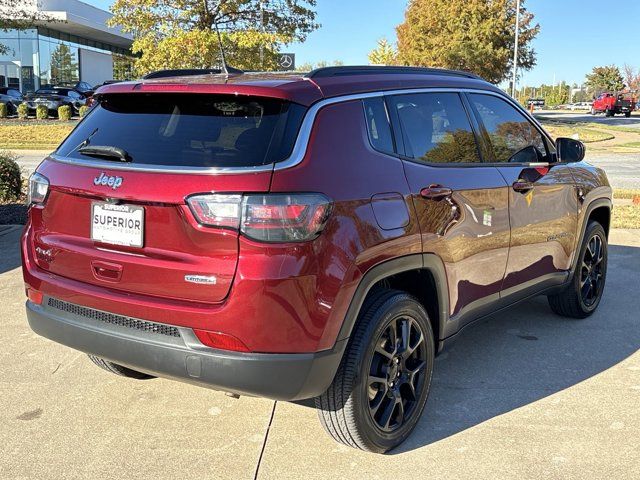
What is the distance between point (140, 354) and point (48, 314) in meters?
0.64

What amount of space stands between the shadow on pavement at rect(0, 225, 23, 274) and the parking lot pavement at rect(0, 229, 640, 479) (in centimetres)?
206

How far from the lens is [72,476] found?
117 inches

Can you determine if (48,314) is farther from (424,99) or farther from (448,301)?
(424,99)

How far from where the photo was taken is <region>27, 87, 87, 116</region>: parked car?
35.3 metres

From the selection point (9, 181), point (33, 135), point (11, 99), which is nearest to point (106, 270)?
point (9, 181)

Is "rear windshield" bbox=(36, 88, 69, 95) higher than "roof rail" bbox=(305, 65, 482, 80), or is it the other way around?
"rear windshield" bbox=(36, 88, 69, 95)

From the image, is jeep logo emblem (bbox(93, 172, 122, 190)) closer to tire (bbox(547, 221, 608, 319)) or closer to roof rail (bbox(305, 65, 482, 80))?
roof rail (bbox(305, 65, 482, 80))

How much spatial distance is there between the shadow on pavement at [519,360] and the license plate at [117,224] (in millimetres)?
1631

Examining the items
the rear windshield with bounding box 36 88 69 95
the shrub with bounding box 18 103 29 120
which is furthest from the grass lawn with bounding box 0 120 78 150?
the rear windshield with bounding box 36 88 69 95

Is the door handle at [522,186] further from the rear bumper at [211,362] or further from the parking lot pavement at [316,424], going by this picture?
the rear bumper at [211,362]

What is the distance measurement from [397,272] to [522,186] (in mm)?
1450

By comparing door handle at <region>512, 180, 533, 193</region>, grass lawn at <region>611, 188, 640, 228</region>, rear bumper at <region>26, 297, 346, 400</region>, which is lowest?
grass lawn at <region>611, 188, 640, 228</region>

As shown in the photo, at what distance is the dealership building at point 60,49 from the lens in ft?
148

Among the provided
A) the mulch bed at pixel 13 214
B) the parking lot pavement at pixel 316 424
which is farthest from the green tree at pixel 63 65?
the parking lot pavement at pixel 316 424
